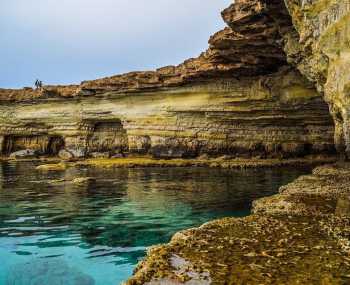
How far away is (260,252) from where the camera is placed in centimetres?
890

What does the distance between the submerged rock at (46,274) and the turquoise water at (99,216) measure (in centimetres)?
3

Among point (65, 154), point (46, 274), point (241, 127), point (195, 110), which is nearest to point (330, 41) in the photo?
point (46, 274)

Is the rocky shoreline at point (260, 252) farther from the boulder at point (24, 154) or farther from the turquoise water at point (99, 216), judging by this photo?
the boulder at point (24, 154)

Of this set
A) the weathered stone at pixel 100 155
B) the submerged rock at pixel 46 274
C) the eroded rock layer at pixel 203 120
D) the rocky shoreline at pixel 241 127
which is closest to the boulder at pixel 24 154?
the rocky shoreline at pixel 241 127

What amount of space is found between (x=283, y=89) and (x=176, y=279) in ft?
131

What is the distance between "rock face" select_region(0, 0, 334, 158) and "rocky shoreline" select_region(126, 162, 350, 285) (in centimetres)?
2343

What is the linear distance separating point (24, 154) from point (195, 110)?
1102 inches

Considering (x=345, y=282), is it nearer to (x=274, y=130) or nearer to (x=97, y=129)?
(x=274, y=130)

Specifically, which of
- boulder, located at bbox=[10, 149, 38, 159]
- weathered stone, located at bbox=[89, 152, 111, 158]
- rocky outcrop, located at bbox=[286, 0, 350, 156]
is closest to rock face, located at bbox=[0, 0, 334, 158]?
weathered stone, located at bbox=[89, 152, 111, 158]

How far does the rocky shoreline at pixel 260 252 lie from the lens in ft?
24.2

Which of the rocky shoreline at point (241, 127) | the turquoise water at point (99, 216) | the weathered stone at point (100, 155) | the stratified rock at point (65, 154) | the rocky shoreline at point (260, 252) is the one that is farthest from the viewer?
the stratified rock at point (65, 154)

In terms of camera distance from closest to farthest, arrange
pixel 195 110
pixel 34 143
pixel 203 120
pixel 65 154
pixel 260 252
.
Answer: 1. pixel 260 252
2. pixel 195 110
3. pixel 203 120
4. pixel 65 154
5. pixel 34 143

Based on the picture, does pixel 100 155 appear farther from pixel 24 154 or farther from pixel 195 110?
pixel 195 110

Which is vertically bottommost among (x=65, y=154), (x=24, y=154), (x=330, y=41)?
(x=65, y=154)
